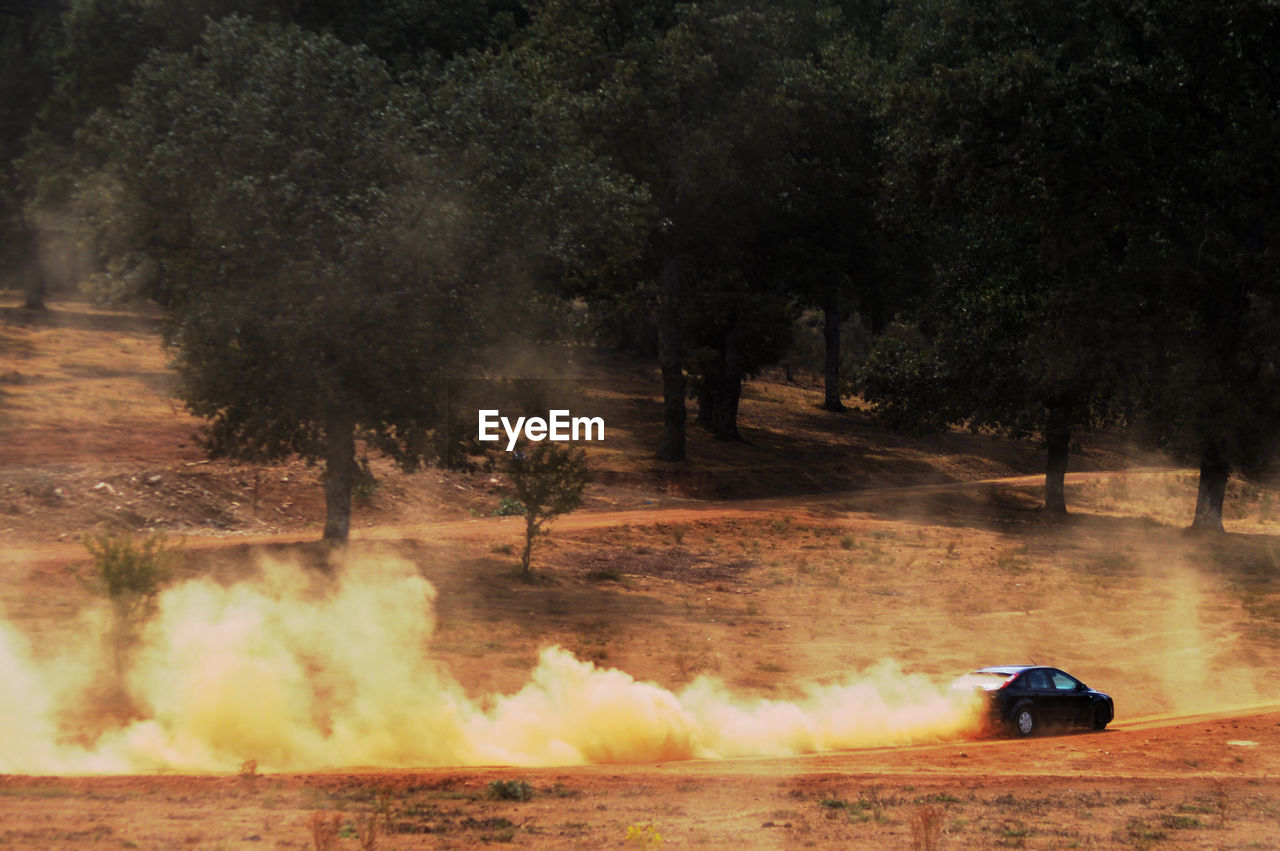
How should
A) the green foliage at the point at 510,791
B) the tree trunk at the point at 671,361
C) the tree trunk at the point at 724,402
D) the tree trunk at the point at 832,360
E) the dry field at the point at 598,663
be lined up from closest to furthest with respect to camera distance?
the dry field at the point at 598,663
the green foliage at the point at 510,791
the tree trunk at the point at 671,361
the tree trunk at the point at 724,402
the tree trunk at the point at 832,360

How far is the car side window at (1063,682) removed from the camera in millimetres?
17438

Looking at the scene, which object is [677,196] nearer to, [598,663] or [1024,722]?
[598,663]

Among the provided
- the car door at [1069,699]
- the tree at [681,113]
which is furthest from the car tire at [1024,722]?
the tree at [681,113]

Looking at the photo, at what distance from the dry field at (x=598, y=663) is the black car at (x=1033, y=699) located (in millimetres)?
691

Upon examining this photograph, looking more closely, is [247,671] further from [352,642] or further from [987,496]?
[987,496]

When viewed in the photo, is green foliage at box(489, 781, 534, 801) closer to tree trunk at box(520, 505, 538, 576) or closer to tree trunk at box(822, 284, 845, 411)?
tree trunk at box(520, 505, 538, 576)

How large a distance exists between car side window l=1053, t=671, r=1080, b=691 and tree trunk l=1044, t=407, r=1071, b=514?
74.0 ft

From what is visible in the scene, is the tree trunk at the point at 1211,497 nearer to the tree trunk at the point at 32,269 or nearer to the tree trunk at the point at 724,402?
the tree trunk at the point at 724,402

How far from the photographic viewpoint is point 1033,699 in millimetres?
17125

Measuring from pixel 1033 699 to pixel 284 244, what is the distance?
15402 millimetres

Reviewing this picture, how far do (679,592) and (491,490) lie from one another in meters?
11.3

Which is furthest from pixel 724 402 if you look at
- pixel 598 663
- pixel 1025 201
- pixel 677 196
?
pixel 598 663

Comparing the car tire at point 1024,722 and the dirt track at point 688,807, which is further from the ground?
the dirt track at point 688,807

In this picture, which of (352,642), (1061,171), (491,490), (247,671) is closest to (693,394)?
(491,490)
